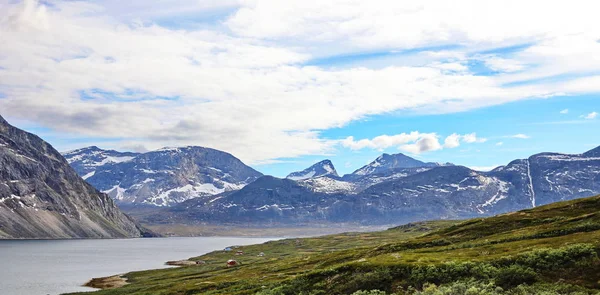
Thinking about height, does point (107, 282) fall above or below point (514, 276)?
below

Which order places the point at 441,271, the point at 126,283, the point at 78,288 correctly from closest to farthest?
the point at 441,271 → the point at 78,288 → the point at 126,283

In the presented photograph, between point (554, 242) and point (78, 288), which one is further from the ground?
point (554, 242)

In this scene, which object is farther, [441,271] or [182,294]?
[182,294]

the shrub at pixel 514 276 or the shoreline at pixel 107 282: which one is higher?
the shrub at pixel 514 276

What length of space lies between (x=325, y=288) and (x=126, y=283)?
10199 cm

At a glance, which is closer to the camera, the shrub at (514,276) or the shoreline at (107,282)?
the shrub at (514,276)

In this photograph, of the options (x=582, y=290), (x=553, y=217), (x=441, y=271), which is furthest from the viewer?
(x=553, y=217)

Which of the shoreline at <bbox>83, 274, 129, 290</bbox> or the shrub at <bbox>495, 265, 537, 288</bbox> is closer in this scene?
the shrub at <bbox>495, 265, 537, 288</bbox>

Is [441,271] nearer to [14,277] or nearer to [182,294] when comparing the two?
[182,294]

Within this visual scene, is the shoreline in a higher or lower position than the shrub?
lower

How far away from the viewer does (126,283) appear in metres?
141

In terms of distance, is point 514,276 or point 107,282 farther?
point 107,282

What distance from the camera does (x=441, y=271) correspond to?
1976 inches

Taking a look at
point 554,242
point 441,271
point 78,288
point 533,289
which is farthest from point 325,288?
point 78,288
